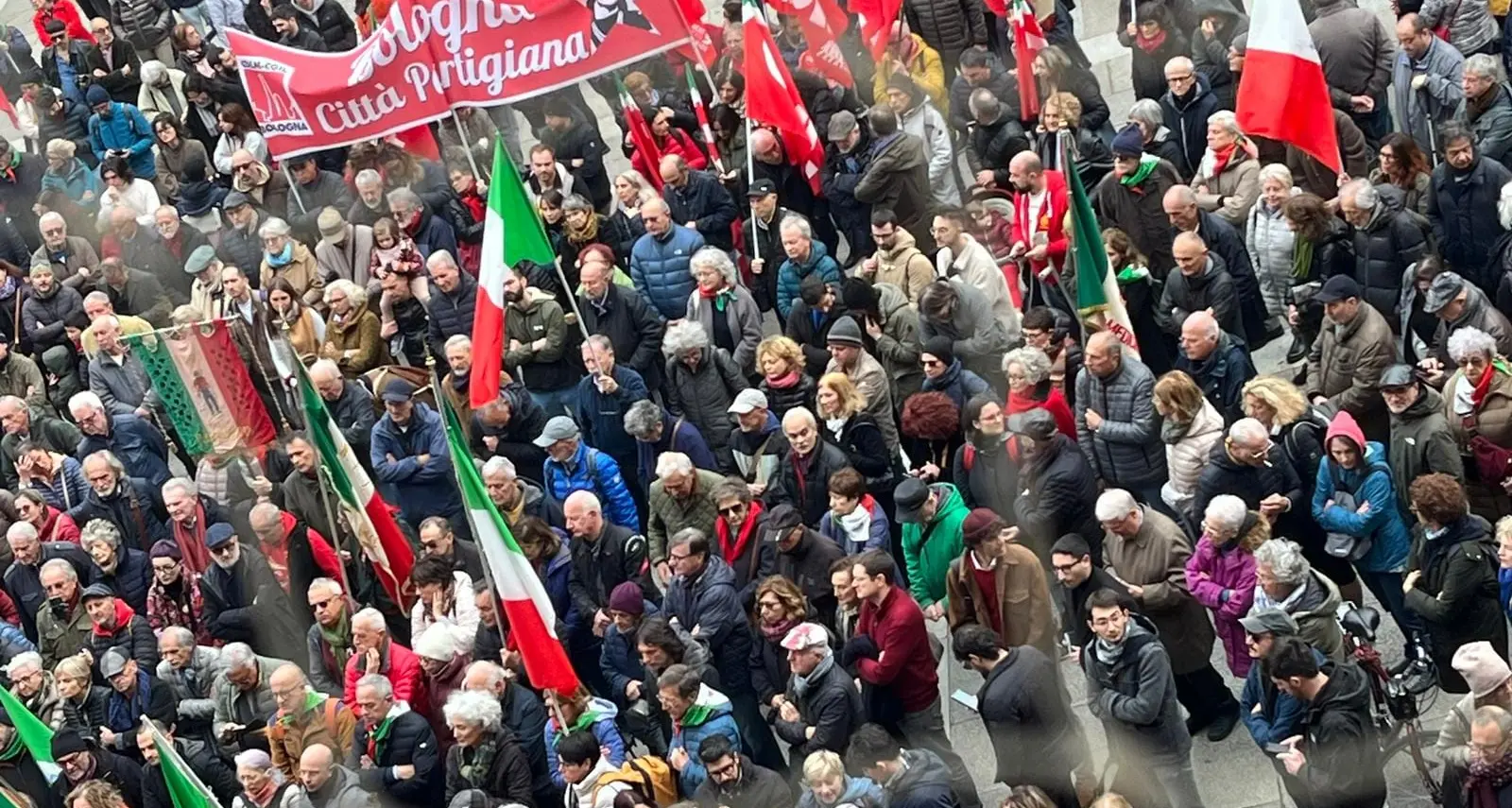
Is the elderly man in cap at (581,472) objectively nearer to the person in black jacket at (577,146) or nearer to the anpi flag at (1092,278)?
the anpi flag at (1092,278)

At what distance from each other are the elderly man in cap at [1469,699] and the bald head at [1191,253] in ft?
12.1

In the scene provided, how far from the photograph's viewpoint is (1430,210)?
1313 centimetres

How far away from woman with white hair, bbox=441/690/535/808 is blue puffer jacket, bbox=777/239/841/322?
13.0 ft

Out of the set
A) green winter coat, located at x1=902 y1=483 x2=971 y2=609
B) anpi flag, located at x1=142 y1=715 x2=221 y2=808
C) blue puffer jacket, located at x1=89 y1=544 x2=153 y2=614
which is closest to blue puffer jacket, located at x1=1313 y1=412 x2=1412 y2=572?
green winter coat, located at x1=902 y1=483 x2=971 y2=609

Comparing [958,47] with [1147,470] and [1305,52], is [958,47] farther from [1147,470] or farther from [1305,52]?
[1147,470]

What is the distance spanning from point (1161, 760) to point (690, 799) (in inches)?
77.8

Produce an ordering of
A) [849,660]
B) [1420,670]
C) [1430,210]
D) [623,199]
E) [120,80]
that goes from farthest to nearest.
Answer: [120,80] → [623,199] → [1430,210] → [849,660] → [1420,670]

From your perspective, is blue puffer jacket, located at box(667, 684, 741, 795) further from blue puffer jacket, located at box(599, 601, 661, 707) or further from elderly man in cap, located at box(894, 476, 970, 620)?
elderly man in cap, located at box(894, 476, 970, 620)

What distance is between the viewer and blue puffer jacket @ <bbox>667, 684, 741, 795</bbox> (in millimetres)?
10703

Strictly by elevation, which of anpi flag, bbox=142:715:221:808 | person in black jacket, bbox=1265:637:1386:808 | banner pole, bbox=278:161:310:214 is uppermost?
banner pole, bbox=278:161:310:214

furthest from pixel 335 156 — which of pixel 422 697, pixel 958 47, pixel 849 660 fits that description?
pixel 849 660

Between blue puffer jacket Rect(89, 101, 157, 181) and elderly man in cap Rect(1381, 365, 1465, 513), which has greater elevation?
blue puffer jacket Rect(89, 101, 157, 181)

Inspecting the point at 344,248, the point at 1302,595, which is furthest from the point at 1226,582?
the point at 344,248

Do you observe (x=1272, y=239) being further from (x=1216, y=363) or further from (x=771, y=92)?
(x=771, y=92)
